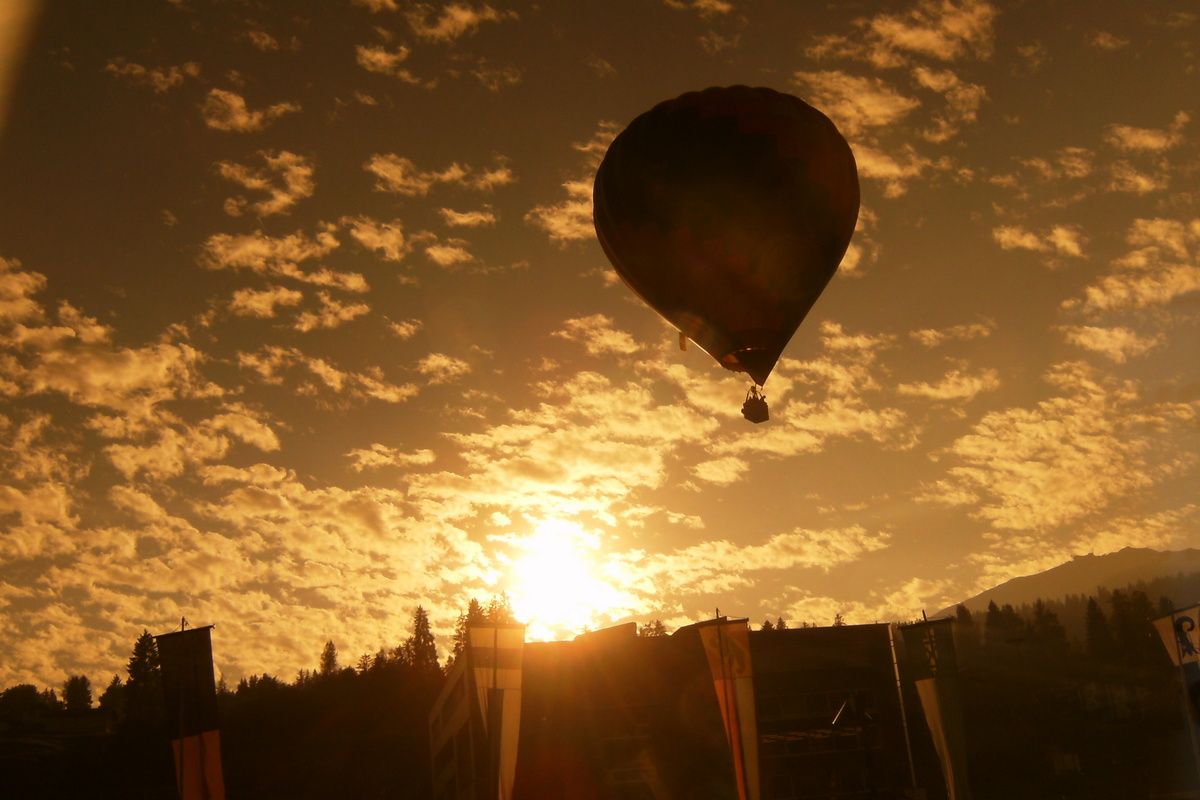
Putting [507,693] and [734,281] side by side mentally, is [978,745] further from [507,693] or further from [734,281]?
[734,281]

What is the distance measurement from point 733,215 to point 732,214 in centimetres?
3

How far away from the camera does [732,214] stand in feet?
69.8

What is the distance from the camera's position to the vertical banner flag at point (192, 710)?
25.1 m

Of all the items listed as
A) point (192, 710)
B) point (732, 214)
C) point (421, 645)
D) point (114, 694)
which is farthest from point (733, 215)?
point (114, 694)

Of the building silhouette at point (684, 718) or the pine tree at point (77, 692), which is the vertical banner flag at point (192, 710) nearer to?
the building silhouette at point (684, 718)

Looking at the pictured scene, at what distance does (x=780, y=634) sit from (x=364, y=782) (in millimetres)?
45570

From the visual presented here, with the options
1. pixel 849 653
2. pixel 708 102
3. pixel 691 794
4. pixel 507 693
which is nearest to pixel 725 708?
pixel 507 693

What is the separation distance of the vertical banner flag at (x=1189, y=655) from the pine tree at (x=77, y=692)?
A: 193m

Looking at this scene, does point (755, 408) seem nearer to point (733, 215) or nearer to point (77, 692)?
point (733, 215)

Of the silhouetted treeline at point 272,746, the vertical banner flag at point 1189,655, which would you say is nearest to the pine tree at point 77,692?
the silhouetted treeline at point 272,746

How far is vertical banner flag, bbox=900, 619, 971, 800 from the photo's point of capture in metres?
33.8

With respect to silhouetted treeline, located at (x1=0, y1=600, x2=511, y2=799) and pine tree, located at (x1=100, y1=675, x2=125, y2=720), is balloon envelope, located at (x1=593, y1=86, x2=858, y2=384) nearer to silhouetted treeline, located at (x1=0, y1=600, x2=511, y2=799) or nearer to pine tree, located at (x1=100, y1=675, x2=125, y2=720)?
silhouetted treeline, located at (x1=0, y1=600, x2=511, y2=799)

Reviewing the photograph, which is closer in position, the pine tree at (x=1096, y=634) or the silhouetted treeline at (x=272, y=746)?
the silhouetted treeline at (x=272, y=746)

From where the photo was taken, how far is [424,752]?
314 ft
